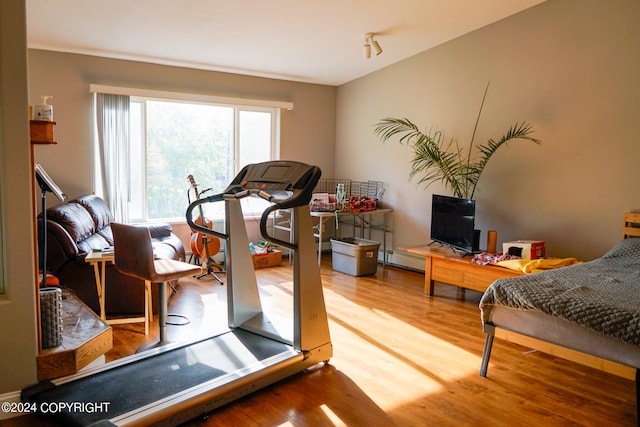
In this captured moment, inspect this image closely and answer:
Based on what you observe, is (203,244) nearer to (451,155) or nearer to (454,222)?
(454,222)

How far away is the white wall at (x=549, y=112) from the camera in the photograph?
4.26m

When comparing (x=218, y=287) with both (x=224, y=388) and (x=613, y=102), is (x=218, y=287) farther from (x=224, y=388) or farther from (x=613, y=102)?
(x=613, y=102)

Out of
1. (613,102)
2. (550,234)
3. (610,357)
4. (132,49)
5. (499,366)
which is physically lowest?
(499,366)

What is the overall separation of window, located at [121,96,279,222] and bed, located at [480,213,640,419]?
358 cm

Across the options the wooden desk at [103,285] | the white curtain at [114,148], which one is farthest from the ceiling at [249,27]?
the wooden desk at [103,285]

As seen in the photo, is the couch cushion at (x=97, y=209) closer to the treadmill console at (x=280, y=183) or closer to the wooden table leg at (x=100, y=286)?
the wooden table leg at (x=100, y=286)

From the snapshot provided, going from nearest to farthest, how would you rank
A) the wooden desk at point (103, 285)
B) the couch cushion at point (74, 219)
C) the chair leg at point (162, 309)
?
the chair leg at point (162, 309) → the wooden desk at point (103, 285) → the couch cushion at point (74, 219)

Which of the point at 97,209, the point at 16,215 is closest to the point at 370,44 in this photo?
the point at 97,209

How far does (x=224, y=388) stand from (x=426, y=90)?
435 centimetres

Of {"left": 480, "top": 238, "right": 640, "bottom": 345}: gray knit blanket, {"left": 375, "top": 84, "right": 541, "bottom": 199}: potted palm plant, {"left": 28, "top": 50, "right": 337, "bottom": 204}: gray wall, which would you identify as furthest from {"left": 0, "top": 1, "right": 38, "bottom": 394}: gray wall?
{"left": 375, "top": 84, "right": 541, "bottom": 199}: potted palm plant

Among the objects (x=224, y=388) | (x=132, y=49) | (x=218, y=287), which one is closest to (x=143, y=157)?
(x=132, y=49)

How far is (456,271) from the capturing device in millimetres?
4715

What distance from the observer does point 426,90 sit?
19.1 feet

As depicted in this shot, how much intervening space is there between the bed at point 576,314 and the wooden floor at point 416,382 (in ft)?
0.68
